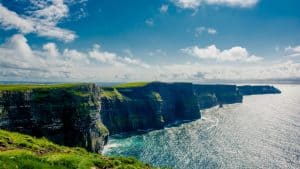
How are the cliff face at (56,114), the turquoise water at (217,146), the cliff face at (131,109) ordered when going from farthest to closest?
1. the cliff face at (131,109)
2. the turquoise water at (217,146)
3. the cliff face at (56,114)

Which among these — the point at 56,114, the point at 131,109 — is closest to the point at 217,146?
the point at 131,109

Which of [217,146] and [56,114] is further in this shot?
[217,146]

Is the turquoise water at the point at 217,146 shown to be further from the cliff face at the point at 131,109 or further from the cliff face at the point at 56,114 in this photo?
the cliff face at the point at 56,114

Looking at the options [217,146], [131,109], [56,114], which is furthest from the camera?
[131,109]

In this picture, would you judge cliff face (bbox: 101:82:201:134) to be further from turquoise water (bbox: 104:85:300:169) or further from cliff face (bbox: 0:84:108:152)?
cliff face (bbox: 0:84:108:152)

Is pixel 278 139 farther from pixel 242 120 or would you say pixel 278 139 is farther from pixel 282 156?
pixel 242 120

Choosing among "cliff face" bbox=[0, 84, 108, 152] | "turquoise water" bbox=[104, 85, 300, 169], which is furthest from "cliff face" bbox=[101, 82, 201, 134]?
"cliff face" bbox=[0, 84, 108, 152]

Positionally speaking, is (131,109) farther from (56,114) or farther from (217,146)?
(56,114)

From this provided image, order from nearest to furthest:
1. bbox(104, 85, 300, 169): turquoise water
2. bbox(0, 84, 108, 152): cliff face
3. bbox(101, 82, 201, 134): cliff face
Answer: bbox(0, 84, 108, 152): cliff face
bbox(104, 85, 300, 169): turquoise water
bbox(101, 82, 201, 134): cliff face

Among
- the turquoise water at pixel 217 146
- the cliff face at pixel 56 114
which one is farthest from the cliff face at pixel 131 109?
the cliff face at pixel 56 114
